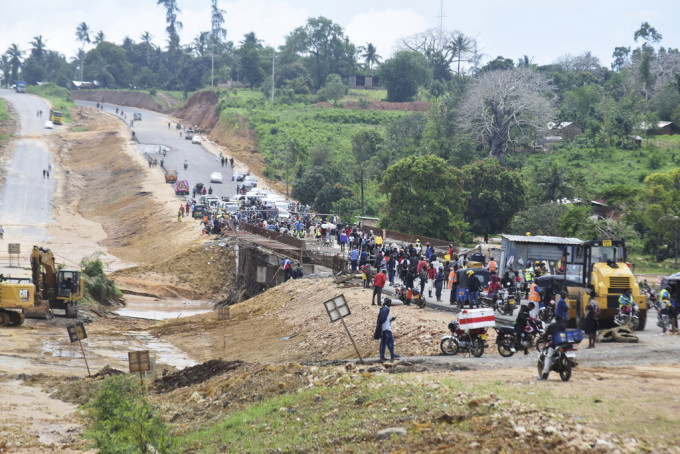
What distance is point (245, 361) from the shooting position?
2570cm

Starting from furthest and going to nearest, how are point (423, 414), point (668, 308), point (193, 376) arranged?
point (193, 376) < point (668, 308) < point (423, 414)

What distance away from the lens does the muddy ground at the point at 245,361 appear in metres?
14.5

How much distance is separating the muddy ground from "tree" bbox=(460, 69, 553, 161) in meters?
38.1

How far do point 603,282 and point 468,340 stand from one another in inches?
194

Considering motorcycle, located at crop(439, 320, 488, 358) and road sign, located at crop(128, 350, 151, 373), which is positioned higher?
motorcycle, located at crop(439, 320, 488, 358)

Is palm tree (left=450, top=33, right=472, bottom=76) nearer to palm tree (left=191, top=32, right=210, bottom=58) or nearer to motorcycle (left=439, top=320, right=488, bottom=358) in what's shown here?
palm tree (left=191, top=32, right=210, bottom=58)

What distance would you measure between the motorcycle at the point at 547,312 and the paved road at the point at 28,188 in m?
46.2

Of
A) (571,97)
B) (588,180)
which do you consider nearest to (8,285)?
(588,180)

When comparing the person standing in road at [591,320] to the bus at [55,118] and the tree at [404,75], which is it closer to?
the tree at [404,75]

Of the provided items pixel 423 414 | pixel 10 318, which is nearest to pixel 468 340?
pixel 423 414

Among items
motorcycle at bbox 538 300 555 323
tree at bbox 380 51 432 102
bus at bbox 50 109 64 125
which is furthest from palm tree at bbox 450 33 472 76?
motorcycle at bbox 538 300 555 323

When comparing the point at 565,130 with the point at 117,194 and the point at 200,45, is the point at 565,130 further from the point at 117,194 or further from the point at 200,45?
the point at 200,45

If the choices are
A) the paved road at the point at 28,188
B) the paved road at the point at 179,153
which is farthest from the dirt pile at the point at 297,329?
the paved road at the point at 179,153

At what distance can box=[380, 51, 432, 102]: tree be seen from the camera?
427 feet
